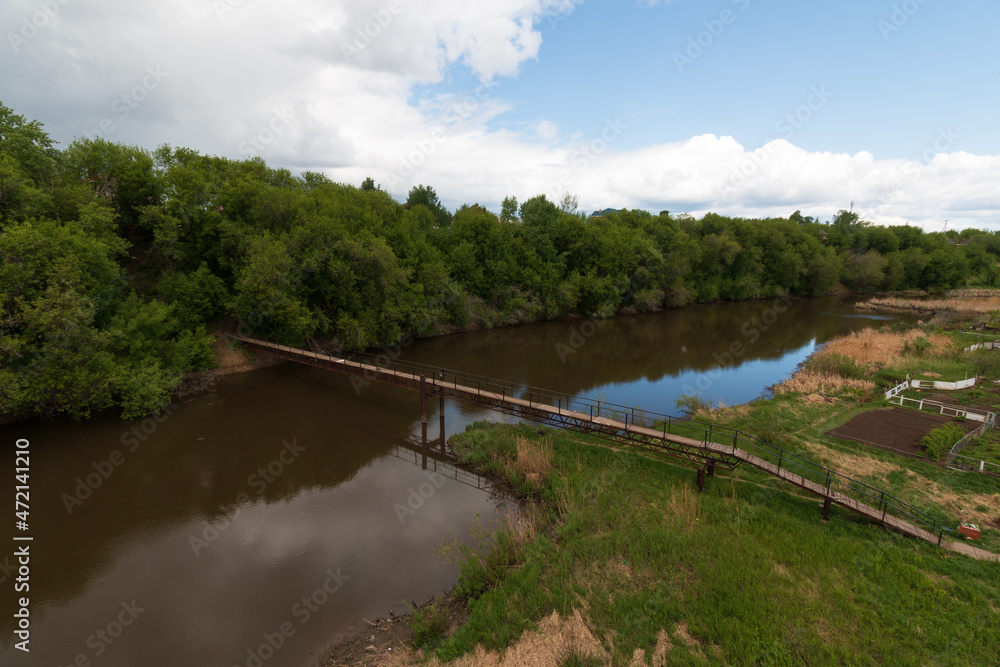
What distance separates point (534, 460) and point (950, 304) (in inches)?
2556

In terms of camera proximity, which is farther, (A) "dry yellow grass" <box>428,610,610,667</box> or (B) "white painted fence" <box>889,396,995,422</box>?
(B) "white painted fence" <box>889,396,995,422</box>

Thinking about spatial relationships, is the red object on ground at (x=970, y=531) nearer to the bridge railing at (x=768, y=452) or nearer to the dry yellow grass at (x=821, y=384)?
the bridge railing at (x=768, y=452)

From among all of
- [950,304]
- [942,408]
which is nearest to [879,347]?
[942,408]

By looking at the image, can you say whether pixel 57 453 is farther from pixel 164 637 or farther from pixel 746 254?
pixel 746 254

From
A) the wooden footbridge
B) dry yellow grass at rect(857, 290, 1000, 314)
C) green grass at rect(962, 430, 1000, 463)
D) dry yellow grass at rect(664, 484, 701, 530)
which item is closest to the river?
the wooden footbridge

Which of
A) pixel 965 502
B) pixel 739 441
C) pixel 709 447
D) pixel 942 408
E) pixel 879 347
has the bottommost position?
pixel 965 502

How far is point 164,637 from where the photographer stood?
9.05 meters

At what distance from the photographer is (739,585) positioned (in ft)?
29.4

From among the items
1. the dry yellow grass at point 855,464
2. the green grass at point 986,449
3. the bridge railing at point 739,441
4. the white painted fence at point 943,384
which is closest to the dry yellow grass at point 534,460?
the bridge railing at point 739,441

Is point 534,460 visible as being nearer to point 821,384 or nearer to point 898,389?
point 821,384

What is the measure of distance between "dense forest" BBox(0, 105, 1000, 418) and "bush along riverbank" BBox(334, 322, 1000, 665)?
1645 centimetres

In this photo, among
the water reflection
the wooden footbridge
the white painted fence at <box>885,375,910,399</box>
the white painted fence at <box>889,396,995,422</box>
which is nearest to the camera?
the water reflection

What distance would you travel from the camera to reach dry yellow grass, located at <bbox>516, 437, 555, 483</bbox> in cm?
1405

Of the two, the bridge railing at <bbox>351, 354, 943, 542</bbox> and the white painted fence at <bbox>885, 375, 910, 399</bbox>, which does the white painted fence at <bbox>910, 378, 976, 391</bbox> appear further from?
the bridge railing at <bbox>351, 354, 943, 542</bbox>
